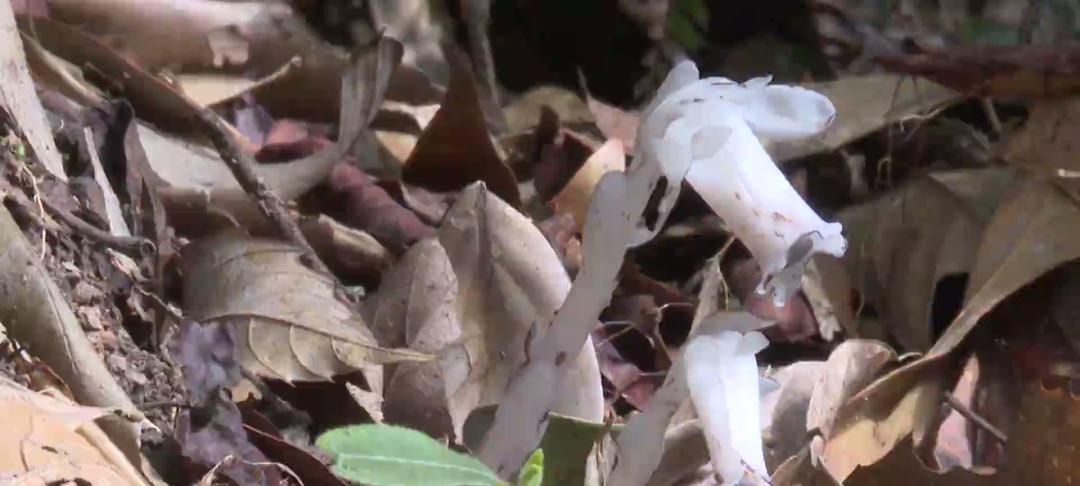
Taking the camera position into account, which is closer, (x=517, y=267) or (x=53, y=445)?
(x=53, y=445)

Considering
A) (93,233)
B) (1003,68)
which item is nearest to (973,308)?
(1003,68)

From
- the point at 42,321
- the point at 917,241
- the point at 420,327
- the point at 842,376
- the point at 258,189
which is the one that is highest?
the point at 42,321

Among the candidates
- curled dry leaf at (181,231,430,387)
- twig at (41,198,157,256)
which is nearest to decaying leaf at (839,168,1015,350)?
curled dry leaf at (181,231,430,387)

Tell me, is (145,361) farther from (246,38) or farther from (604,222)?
(246,38)

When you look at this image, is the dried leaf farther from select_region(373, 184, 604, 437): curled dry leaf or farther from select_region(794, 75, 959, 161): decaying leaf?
select_region(373, 184, 604, 437): curled dry leaf

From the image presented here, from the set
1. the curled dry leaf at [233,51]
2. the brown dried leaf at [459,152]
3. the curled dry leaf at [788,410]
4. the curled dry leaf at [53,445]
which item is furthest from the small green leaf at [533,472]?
the curled dry leaf at [233,51]

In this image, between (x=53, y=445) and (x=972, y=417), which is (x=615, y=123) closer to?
(x=972, y=417)
